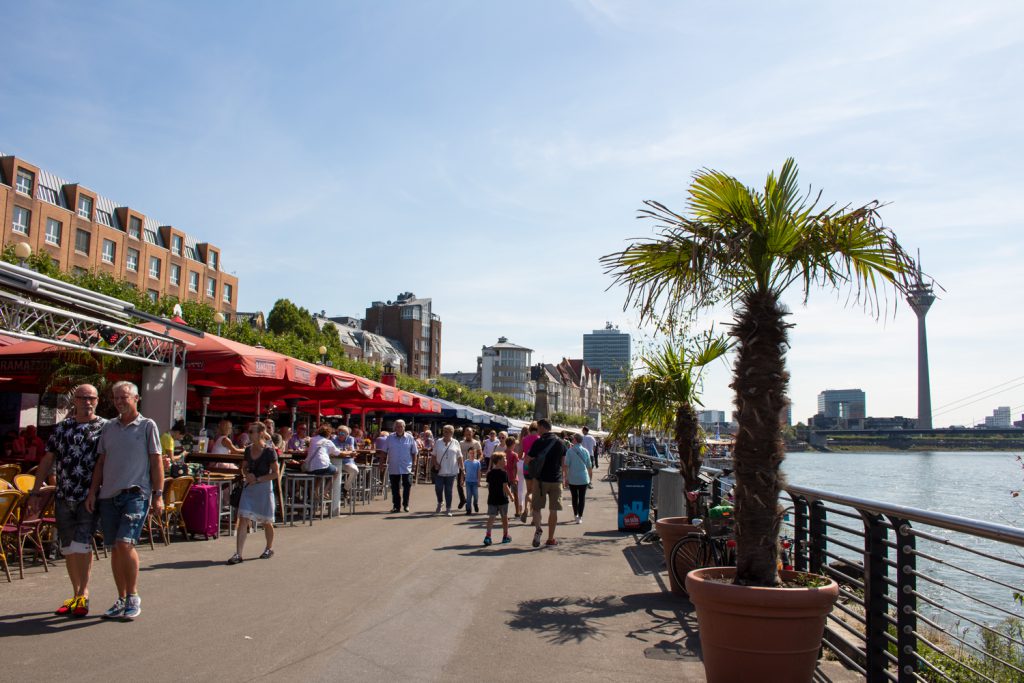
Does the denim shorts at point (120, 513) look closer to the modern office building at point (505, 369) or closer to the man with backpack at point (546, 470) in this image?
the man with backpack at point (546, 470)

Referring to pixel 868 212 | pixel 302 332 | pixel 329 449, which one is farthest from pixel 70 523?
pixel 302 332

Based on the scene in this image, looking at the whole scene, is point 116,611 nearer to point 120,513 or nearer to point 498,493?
point 120,513

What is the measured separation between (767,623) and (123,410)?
17.1ft

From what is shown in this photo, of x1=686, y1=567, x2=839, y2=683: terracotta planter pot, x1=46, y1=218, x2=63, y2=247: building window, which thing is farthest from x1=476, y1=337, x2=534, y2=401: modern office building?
x1=686, y1=567, x2=839, y2=683: terracotta planter pot

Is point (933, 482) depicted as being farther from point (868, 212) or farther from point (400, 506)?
point (868, 212)

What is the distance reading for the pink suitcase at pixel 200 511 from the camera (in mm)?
11500

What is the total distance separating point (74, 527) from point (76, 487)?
0.32 meters

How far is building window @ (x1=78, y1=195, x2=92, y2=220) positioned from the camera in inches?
2549

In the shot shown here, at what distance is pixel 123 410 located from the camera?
6.64 metres

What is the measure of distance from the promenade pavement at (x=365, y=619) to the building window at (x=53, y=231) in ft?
194

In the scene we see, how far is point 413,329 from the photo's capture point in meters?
140

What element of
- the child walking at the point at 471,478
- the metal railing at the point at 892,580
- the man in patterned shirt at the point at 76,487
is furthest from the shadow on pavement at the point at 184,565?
the child walking at the point at 471,478

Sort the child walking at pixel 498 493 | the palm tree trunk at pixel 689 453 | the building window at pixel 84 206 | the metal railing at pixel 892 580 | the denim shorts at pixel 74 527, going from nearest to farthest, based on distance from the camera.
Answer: the metal railing at pixel 892 580, the denim shorts at pixel 74 527, the palm tree trunk at pixel 689 453, the child walking at pixel 498 493, the building window at pixel 84 206

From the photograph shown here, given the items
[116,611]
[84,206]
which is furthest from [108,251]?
[116,611]
